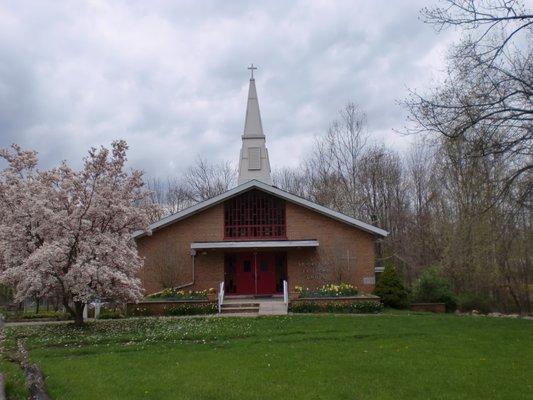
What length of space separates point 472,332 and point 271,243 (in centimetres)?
1144

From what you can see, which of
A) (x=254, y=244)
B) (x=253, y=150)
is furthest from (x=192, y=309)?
(x=253, y=150)

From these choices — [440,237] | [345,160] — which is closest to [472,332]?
[440,237]

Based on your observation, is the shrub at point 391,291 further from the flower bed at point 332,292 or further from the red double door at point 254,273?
the red double door at point 254,273

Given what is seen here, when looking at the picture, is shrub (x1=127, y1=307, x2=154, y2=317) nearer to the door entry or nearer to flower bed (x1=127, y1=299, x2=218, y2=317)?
flower bed (x1=127, y1=299, x2=218, y2=317)

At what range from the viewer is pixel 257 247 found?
957 inches

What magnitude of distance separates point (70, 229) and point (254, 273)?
35.5 feet

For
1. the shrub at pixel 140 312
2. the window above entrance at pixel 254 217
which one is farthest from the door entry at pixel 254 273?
the shrub at pixel 140 312

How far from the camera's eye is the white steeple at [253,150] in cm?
2917

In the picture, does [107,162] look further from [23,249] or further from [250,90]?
[250,90]

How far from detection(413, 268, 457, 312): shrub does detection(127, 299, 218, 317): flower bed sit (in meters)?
9.25

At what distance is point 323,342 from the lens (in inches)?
510

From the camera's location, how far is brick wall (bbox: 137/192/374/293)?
81.1 ft

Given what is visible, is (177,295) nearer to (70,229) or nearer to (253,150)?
(70,229)

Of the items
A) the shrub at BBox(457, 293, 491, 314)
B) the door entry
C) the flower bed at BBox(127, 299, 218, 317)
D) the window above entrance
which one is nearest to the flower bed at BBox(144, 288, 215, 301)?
the flower bed at BBox(127, 299, 218, 317)
